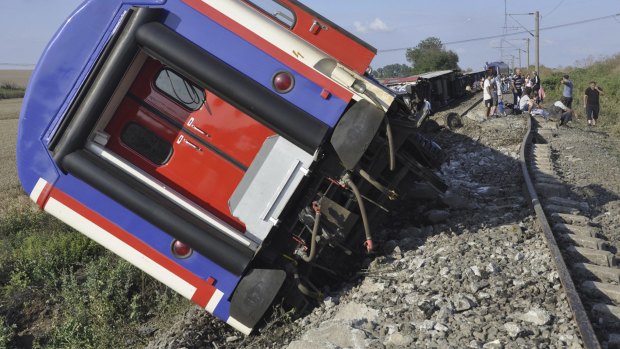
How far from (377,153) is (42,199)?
8.87ft

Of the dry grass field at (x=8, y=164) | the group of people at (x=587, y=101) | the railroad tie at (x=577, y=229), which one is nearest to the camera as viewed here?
the railroad tie at (x=577, y=229)

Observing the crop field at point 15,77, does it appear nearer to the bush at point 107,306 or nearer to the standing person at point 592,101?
the standing person at point 592,101

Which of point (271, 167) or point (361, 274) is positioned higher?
point (271, 167)

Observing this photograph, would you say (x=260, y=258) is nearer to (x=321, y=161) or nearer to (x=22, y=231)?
(x=321, y=161)

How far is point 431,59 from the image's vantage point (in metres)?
72.6

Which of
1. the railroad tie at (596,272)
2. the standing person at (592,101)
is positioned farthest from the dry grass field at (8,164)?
the standing person at (592,101)

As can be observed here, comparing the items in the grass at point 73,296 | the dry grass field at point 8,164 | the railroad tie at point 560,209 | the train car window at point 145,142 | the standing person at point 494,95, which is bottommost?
the dry grass field at point 8,164

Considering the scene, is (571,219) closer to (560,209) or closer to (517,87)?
(560,209)

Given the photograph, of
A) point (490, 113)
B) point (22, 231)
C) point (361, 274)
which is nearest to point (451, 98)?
point (490, 113)

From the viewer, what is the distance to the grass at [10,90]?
64750 millimetres

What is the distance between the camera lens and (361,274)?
542 centimetres

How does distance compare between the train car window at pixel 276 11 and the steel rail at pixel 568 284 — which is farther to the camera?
the train car window at pixel 276 11

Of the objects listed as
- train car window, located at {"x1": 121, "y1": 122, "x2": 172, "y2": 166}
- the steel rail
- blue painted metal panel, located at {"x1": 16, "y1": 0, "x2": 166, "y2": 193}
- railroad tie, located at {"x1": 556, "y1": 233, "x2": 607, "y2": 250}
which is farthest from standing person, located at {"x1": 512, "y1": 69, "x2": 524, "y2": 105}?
blue painted metal panel, located at {"x1": 16, "y1": 0, "x2": 166, "y2": 193}

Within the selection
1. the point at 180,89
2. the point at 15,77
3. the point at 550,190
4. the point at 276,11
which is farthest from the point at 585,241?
the point at 15,77
